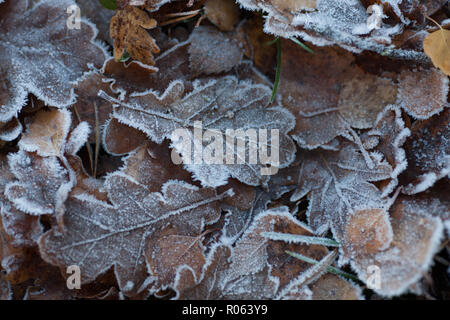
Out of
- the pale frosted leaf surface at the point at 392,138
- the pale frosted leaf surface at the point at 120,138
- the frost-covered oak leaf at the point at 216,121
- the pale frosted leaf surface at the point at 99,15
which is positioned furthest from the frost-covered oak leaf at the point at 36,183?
the pale frosted leaf surface at the point at 392,138

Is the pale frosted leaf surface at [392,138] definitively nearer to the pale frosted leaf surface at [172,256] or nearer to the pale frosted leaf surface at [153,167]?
the pale frosted leaf surface at [153,167]

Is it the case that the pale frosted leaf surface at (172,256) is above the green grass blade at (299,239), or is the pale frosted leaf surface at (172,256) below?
below

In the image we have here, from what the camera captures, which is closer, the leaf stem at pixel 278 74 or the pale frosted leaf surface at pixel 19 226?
the pale frosted leaf surface at pixel 19 226

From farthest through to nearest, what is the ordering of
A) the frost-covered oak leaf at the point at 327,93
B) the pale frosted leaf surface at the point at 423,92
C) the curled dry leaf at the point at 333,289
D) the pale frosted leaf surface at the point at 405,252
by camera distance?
the frost-covered oak leaf at the point at 327,93, the pale frosted leaf surface at the point at 423,92, the curled dry leaf at the point at 333,289, the pale frosted leaf surface at the point at 405,252

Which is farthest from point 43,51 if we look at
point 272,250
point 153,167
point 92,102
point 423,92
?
point 423,92

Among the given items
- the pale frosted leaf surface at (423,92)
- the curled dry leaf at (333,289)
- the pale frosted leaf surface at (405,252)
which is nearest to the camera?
the pale frosted leaf surface at (405,252)

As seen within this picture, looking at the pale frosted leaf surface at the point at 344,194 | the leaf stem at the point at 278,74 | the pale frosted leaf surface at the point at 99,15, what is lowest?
the pale frosted leaf surface at the point at 344,194

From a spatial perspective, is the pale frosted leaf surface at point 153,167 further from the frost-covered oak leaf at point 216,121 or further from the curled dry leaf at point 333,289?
the curled dry leaf at point 333,289
